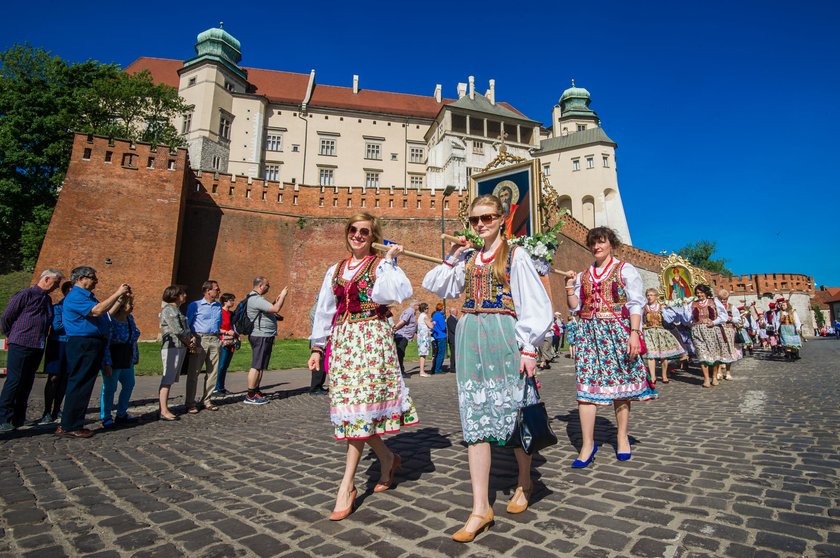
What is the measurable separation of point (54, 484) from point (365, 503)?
104 inches

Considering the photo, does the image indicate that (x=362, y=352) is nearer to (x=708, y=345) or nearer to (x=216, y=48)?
(x=708, y=345)

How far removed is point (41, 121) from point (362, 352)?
3596cm

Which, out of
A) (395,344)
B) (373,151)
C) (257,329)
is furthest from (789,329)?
(373,151)

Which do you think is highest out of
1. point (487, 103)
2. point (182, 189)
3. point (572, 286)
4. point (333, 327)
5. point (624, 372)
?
point (487, 103)

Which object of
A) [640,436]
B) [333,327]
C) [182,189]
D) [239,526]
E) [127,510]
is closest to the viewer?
[239,526]

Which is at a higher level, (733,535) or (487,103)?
(487,103)

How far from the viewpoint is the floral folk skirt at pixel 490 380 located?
2.74 metres

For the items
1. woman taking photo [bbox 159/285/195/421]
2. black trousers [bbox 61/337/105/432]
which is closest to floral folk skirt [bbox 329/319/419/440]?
black trousers [bbox 61/337/105/432]

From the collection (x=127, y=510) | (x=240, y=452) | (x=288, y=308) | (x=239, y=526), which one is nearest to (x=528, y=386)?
(x=239, y=526)

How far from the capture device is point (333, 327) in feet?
11.1

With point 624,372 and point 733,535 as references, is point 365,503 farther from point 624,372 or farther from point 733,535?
point 624,372

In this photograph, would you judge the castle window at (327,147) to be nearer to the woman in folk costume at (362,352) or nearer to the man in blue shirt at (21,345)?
the man in blue shirt at (21,345)

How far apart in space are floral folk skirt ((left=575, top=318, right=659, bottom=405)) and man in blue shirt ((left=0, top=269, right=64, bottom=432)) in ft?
21.6

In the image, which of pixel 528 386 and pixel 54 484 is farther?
pixel 54 484
